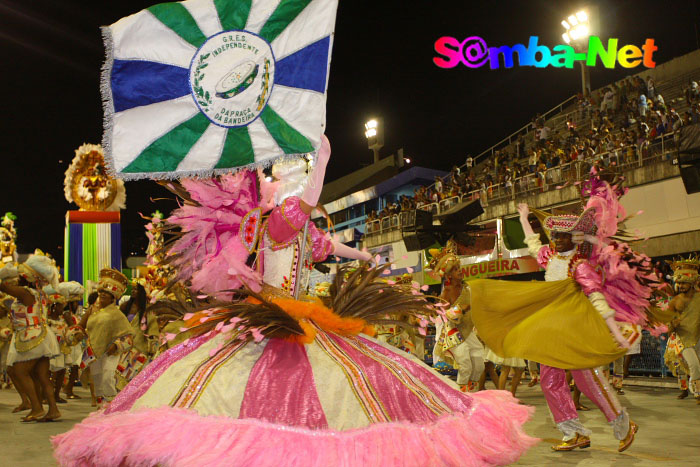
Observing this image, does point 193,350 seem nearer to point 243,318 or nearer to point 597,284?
point 243,318

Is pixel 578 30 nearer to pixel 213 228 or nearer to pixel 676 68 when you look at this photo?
pixel 676 68

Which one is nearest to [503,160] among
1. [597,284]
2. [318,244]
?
[597,284]

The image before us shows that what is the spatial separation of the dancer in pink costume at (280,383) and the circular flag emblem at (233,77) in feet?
1.49

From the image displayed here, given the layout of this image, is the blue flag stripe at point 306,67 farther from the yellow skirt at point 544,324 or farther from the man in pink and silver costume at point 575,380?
the man in pink and silver costume at point 575,380

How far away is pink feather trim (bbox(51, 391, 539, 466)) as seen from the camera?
8.78 feet

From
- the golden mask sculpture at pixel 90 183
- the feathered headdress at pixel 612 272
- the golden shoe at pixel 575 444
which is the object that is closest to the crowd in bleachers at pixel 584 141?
the golden mask sculpture at pixel 90 183

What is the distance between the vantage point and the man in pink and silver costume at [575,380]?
6.08 m

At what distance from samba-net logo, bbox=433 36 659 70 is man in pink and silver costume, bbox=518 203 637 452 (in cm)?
2187

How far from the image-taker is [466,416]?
3207 mm

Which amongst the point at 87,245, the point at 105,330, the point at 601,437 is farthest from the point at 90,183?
the point at 601,437

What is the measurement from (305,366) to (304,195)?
3.26 feet

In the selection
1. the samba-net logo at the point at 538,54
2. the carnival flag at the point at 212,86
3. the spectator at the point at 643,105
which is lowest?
the carnival flag at the point at 212,86

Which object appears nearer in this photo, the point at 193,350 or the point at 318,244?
the point at 193,350

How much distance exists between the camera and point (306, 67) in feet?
12.1
